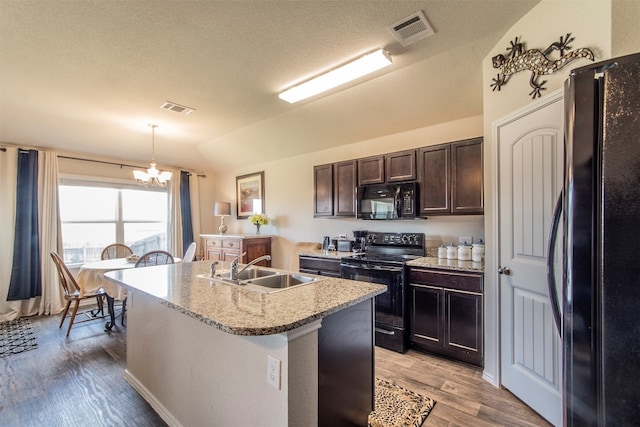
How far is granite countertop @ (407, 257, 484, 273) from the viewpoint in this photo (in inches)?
99.0

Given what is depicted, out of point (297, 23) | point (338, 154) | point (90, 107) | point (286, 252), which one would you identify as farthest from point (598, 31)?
point (90, 107)

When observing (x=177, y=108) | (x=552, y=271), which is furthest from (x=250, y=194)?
(x=552, y=271)

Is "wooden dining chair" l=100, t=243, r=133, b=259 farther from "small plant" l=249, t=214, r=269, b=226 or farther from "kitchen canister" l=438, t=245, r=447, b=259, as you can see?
"kitchen canister" l=438, t=245, r=447, b=259

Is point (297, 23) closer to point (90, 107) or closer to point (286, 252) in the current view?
point (90, 107)

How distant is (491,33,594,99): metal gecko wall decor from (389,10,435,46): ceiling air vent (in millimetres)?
580

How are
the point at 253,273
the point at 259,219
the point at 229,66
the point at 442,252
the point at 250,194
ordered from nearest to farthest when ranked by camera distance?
the point at 253,273
the point at 229,66
the point at 442,252
the point at 259,219
the point at 250,194

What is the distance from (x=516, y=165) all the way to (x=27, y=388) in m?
4.10

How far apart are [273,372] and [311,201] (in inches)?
138

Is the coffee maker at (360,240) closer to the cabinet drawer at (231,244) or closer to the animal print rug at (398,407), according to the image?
the animal print rug at (398,407)

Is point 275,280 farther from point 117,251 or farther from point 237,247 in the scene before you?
point 117,251

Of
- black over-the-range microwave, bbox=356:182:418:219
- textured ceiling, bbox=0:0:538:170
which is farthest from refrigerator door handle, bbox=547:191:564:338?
black over-the-range microwave, bbox=356:182:418:219

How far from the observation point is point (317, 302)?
142cm

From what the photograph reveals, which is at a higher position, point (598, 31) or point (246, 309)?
point (598, 31)

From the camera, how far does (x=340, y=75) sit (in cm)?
267
